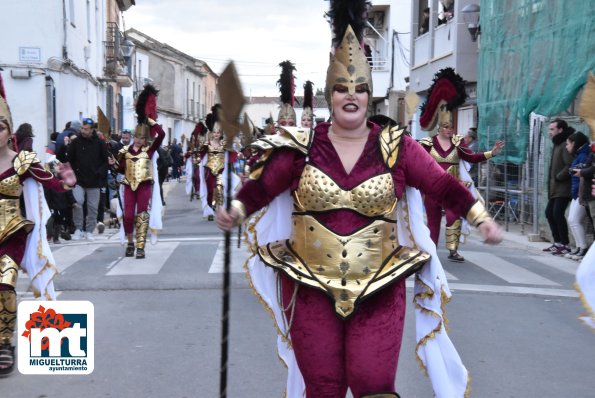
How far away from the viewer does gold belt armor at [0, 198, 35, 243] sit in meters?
5.84

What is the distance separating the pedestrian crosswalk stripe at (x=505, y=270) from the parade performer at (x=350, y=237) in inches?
231

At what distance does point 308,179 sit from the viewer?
3965mm

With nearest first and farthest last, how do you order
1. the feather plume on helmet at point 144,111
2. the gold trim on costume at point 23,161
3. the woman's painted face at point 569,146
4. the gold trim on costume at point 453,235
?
the gold trim on costume at point 23,161 < the gold trim on costume at point 453,235 < the feather plume on helmet at point 144,111 < the woman's painted face at point 569,146

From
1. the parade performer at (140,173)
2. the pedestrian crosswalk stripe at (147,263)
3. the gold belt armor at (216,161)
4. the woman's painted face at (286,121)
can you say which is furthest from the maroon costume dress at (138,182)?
the gold belt armor at (216,161)

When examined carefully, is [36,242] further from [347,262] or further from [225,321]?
[347,262]

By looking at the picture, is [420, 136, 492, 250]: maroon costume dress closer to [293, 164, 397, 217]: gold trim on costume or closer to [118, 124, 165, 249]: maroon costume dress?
[118, 124, 165, 249]: maroon costume dress

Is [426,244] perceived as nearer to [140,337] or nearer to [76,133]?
[140,337]

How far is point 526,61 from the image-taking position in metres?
15.9

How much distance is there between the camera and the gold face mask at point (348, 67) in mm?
4066

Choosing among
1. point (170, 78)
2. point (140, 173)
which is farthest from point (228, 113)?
point (170, 78)

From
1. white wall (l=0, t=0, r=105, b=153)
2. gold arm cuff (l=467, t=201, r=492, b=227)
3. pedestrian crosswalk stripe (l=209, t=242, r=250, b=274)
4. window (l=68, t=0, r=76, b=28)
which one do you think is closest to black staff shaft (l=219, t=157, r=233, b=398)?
gold arm cuff (l=467, t=201, r=492, b=227)

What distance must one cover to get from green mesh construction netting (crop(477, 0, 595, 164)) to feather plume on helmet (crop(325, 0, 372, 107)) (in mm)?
9436

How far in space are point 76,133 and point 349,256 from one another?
11344 millimetres

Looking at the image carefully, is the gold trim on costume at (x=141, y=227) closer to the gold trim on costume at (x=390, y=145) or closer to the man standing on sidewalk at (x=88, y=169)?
the man standing on sidewalk at (x=88, y=169)
